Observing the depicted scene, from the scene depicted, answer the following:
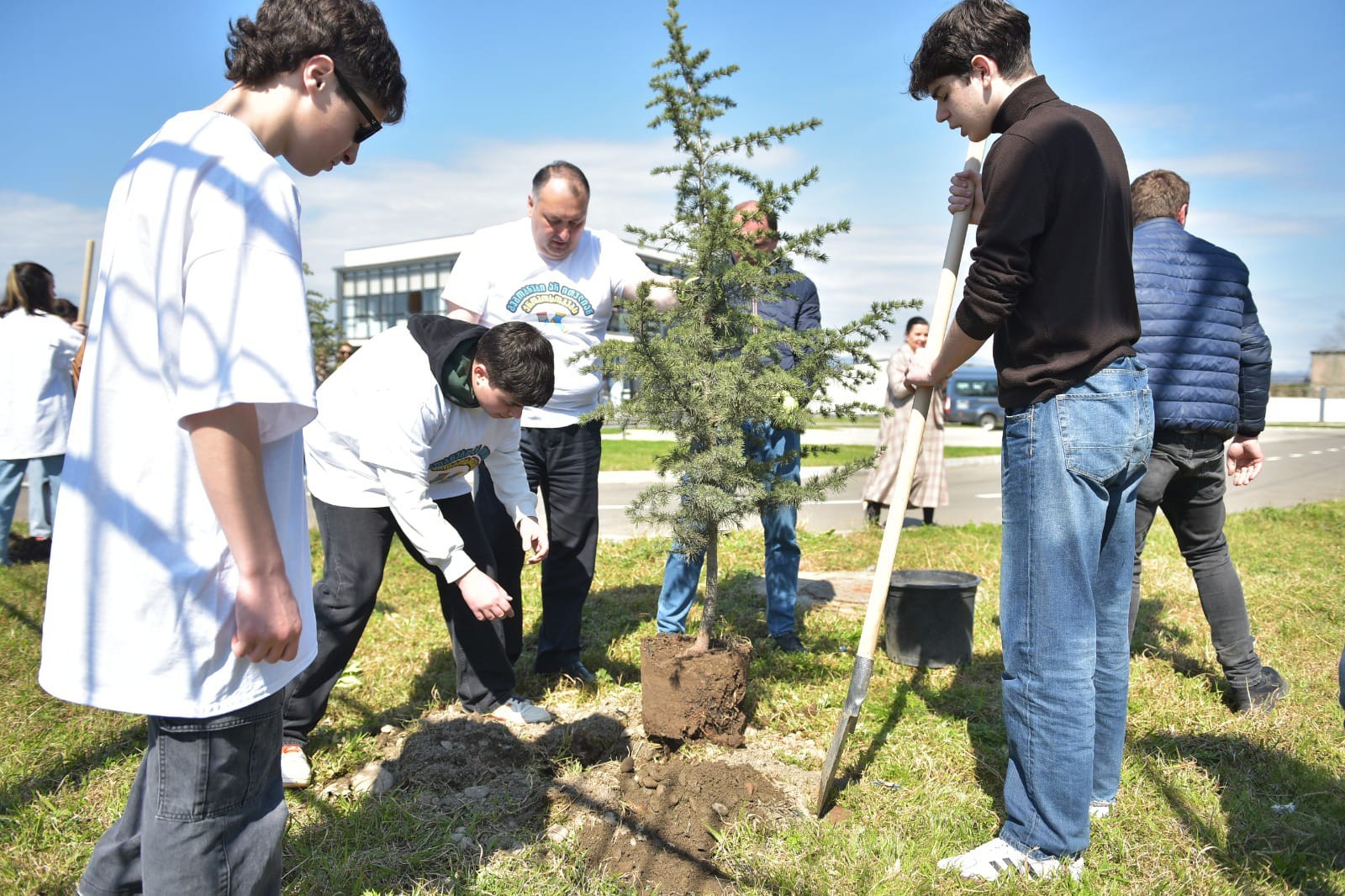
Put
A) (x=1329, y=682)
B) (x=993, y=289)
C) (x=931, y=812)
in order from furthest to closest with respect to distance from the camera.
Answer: (x=1329, y=682) → (x=931, y=812) → (x=993, y=289)

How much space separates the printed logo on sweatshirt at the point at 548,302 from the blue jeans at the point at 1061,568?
86.5 inches

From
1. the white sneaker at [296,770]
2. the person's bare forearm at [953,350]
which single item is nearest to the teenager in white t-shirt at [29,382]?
the white sneaker at [296,770]

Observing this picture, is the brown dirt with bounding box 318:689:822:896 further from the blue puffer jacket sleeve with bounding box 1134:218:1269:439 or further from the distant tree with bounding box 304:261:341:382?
the distant tree with bounding box 304:261:341:382

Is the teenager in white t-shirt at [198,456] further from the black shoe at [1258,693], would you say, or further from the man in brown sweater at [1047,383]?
the black shoe at [1258,693]

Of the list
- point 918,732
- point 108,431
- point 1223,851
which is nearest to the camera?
point 108,431

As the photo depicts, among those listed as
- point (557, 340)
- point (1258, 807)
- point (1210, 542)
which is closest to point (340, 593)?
point (557, 340)

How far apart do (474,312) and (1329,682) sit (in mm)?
4237

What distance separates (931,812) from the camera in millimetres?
2842

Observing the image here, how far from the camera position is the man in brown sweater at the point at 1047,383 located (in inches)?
89.6

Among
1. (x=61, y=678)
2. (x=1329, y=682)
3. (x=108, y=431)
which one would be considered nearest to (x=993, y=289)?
(x=108, y=431)

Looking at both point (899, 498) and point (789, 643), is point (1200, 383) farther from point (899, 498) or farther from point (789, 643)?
point (789, 643)

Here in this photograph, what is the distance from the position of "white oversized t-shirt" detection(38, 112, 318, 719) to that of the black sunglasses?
0.70ft

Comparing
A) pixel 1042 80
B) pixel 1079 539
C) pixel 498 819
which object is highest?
pixel 1042 80

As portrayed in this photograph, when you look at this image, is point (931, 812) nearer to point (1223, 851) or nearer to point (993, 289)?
point (1223, 851)
